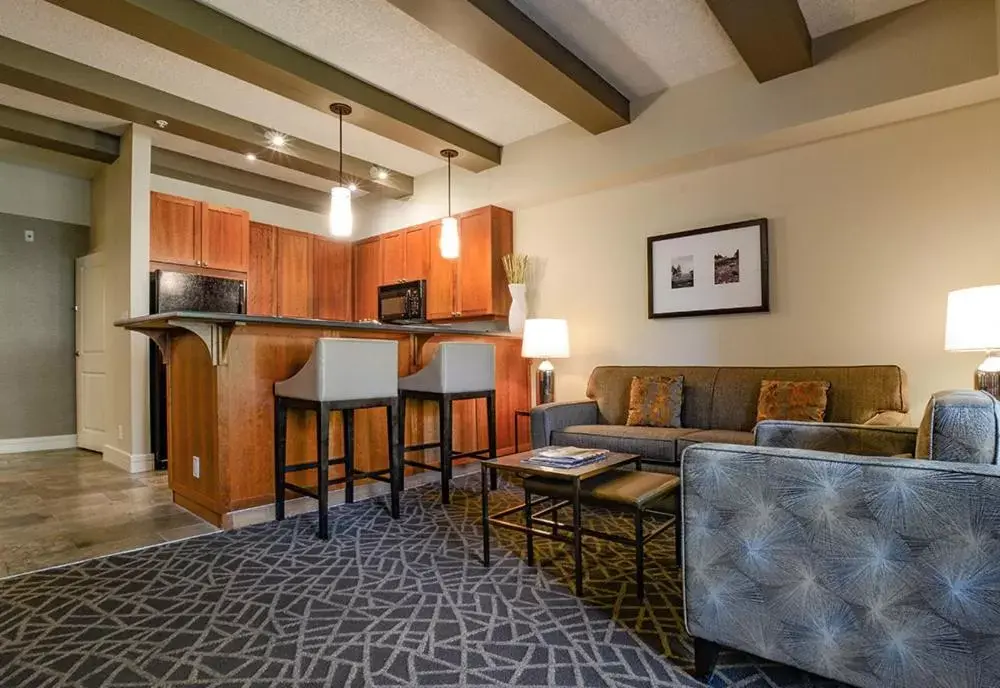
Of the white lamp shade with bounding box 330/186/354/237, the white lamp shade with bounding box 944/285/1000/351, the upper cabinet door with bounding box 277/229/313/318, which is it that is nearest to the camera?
the white lamp shade with bounding box 944/285/1000/351

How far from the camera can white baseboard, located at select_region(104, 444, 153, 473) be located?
14.5 feet

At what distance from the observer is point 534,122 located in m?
4.32

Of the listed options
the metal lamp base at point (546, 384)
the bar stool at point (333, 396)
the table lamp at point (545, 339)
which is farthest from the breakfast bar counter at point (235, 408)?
the metal lamp base at point (546, 384)

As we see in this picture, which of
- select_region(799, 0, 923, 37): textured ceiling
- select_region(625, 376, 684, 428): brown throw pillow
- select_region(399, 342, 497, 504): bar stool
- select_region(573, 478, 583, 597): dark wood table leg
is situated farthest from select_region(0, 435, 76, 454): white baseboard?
select_region(799, 0, 923, 37): textured ceiling

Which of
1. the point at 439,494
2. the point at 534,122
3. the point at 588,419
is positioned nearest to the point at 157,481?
the point at 439,494

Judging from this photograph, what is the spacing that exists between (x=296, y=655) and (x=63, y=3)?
304 centimetres

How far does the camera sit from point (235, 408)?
290 centimetres

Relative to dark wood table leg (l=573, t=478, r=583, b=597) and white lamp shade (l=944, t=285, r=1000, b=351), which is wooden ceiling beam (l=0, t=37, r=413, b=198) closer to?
dark wood table leg (l=573, t=478, r=583, b=597)

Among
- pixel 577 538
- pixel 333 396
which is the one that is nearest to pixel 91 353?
pixel 333 396

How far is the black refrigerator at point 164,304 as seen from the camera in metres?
4.52

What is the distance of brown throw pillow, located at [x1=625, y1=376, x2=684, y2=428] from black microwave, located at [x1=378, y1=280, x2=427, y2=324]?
8.22ft

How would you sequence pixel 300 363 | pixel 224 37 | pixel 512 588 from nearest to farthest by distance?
pixel 512 588 < pixel 224 37 < pixel 300 363

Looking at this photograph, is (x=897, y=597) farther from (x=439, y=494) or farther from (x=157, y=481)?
(x=157, y=481)

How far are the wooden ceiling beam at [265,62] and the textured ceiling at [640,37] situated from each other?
1327 millimetres
